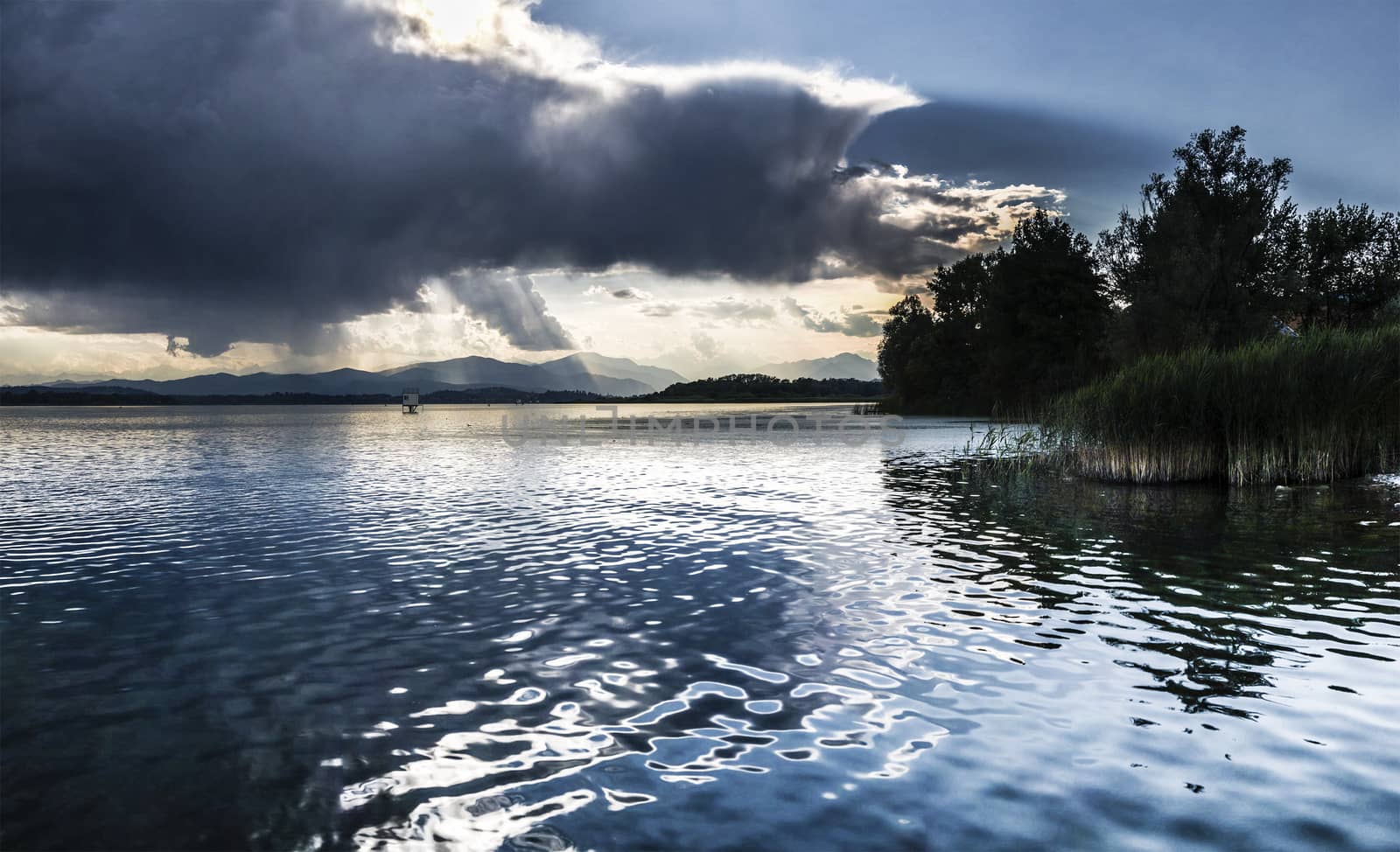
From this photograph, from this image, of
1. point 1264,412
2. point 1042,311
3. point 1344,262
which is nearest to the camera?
point 1264,412

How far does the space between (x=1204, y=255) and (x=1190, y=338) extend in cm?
583

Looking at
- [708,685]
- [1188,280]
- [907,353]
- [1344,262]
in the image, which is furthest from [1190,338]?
[907,353]

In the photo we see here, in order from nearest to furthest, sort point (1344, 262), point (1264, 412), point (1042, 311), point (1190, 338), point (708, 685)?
point (708, 685)
point (1264, 412)
point (1190, 338)
point (1344, 262)
point (1042, 311)

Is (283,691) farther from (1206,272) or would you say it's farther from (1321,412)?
(1206,272)

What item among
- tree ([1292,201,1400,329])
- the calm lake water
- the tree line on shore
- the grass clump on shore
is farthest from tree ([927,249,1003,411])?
the calm lake water

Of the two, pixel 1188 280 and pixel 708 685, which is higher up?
pixel 1188 280

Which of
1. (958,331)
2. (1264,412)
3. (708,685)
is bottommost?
(708,685)

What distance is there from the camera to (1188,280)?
5097 cm

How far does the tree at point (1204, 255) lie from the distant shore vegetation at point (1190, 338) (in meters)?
0.12

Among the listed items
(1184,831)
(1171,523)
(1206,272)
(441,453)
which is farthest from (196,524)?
(1206,272)

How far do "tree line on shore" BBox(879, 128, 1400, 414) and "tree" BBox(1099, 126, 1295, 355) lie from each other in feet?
0.27

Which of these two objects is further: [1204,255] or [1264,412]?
Result: [1204,255]

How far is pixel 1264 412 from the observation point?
2059 centimetres

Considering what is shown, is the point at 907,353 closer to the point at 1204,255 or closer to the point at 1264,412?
the point at 1204,255
